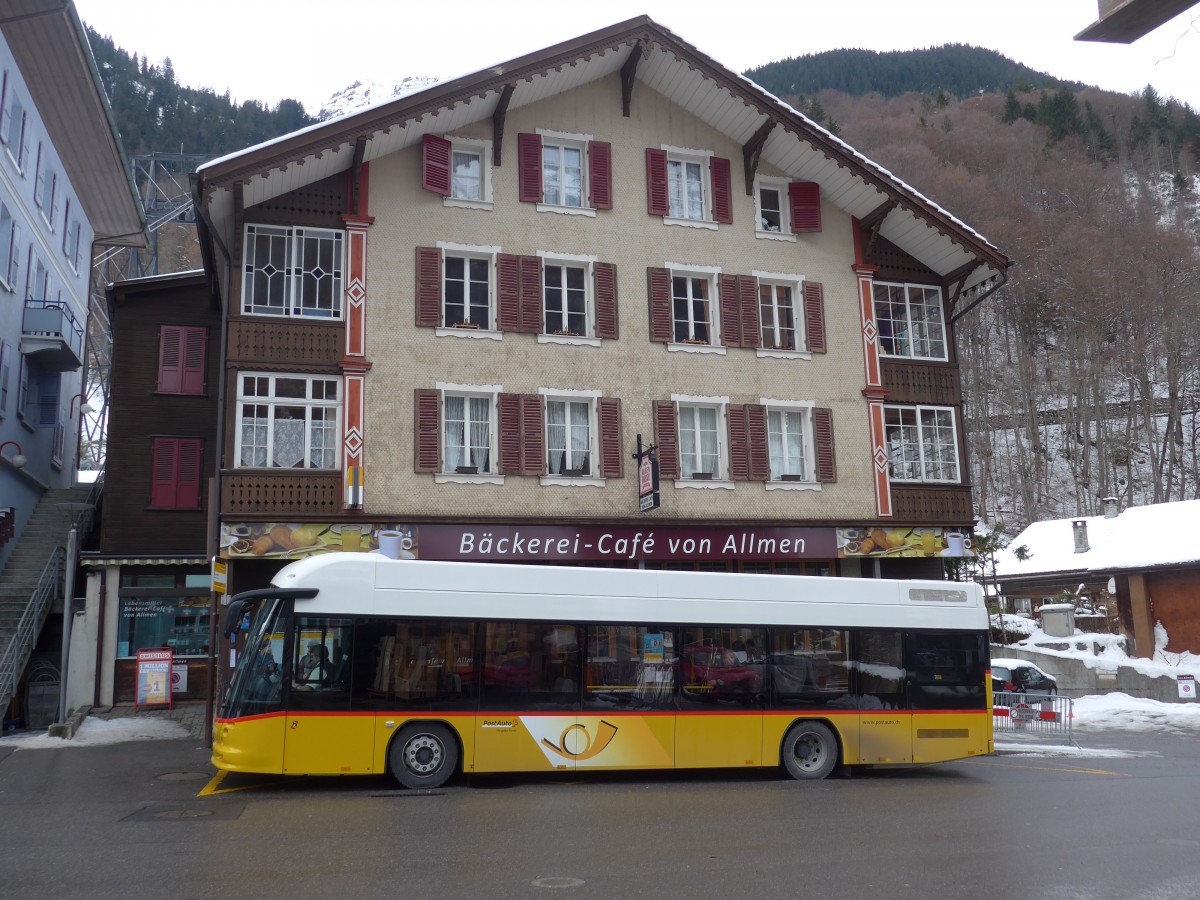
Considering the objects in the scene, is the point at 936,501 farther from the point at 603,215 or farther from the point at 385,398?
the point at 385,398

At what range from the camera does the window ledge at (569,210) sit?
23.2 meters

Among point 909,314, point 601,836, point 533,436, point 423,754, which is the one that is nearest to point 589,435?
point 533,436

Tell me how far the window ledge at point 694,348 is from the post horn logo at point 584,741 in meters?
10.8

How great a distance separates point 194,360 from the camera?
25406 millimetres

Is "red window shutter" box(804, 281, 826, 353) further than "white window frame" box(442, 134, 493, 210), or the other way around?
"red window shutter" box(804, 281, 826, 353)

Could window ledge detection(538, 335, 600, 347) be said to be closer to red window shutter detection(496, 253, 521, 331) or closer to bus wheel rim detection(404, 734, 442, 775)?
red window shutter detection(496, 253, 521, 331)

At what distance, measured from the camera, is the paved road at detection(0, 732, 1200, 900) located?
8406 millimetres

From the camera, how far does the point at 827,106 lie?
85.9m

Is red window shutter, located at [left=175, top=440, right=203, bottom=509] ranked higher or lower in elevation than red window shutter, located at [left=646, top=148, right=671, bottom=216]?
lower

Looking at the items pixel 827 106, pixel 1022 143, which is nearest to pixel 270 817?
pixel 1022 143

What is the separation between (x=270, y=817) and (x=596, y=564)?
11.4 meters

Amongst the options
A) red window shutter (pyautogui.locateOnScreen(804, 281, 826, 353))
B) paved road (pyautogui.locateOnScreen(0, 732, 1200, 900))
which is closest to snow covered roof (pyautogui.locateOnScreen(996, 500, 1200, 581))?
red window shutter (pyautogui.locateOnScreen(804, 281, 826, 353))

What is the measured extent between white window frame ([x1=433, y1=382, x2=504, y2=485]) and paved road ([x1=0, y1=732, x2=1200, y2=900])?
7.41m

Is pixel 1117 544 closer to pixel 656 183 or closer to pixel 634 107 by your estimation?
pixel 656 183
